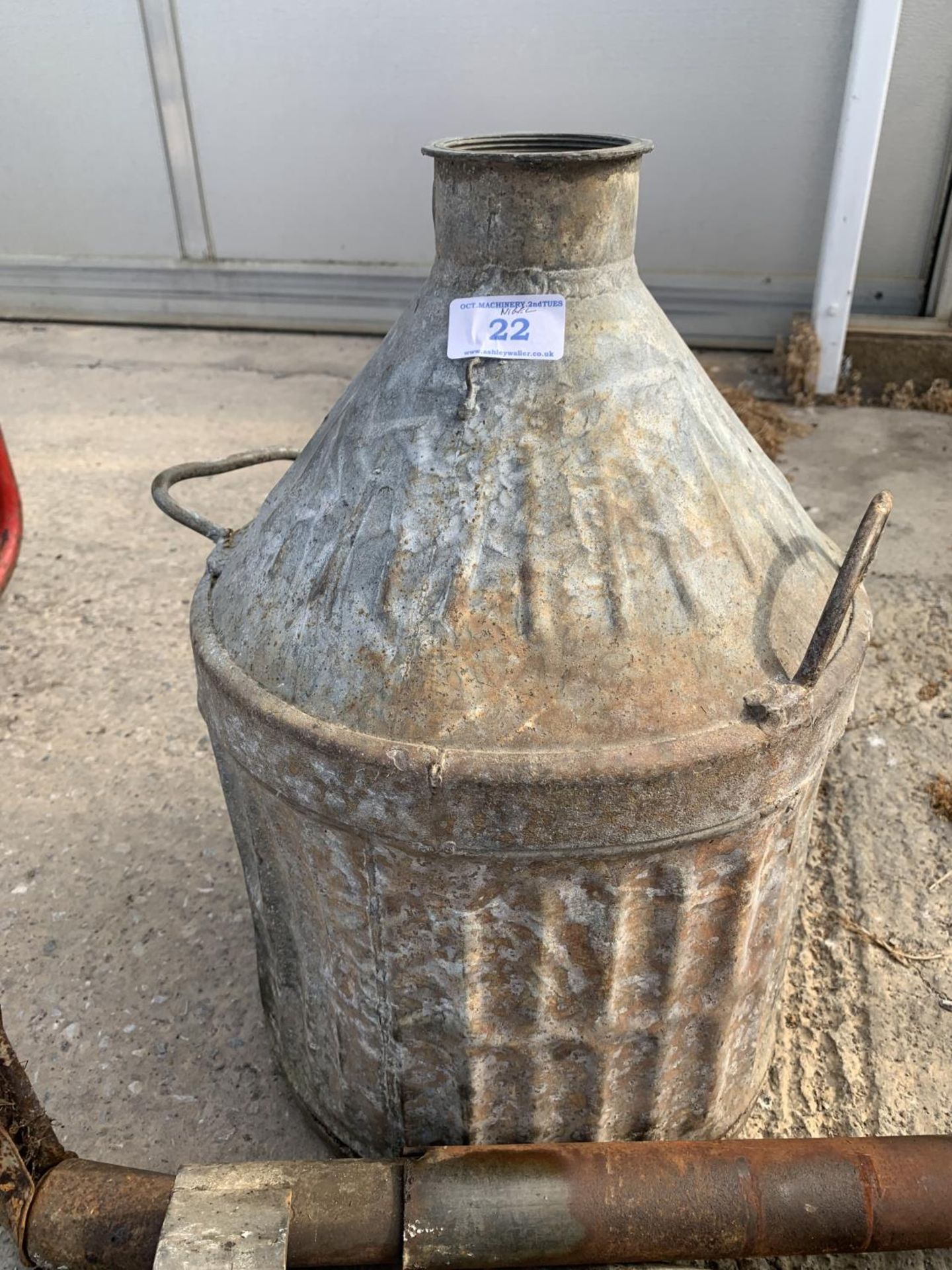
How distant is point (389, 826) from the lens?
1309mm

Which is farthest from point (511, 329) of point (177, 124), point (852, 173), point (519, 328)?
point (177, 124)

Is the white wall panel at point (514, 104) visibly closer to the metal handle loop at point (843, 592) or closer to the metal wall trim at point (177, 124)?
the metal wall trim at point (177, 124)

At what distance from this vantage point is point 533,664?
128 cm

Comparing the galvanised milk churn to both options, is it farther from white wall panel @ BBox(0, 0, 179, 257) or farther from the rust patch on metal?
white wall panel @ BBox(0, 0, 179, 257)

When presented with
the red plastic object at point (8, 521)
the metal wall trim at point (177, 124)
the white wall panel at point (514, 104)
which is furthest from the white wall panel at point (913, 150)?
the red plastic object at point (8, 521)

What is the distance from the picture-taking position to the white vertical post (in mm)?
4242

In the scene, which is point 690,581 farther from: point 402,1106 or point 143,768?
point 143,768

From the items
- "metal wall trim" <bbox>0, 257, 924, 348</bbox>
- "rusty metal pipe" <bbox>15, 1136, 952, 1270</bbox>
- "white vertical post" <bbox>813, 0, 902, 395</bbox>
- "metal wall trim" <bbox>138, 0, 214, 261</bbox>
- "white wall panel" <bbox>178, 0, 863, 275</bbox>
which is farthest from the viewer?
"metal wall trim" <bbox>138, 0, 214, 261</bbox>

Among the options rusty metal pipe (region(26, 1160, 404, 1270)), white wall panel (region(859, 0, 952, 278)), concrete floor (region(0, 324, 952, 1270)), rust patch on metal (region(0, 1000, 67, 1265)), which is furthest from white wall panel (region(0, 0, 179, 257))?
rusty metal pipe (region(26, 1160, 404, 1270))

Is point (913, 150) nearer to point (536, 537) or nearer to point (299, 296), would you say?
point (299, 296)

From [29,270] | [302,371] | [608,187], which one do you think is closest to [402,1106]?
[608,187]

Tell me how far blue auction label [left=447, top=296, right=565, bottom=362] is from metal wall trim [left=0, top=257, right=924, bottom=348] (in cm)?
447

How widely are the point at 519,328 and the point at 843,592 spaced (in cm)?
53

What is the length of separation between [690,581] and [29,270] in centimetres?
642
